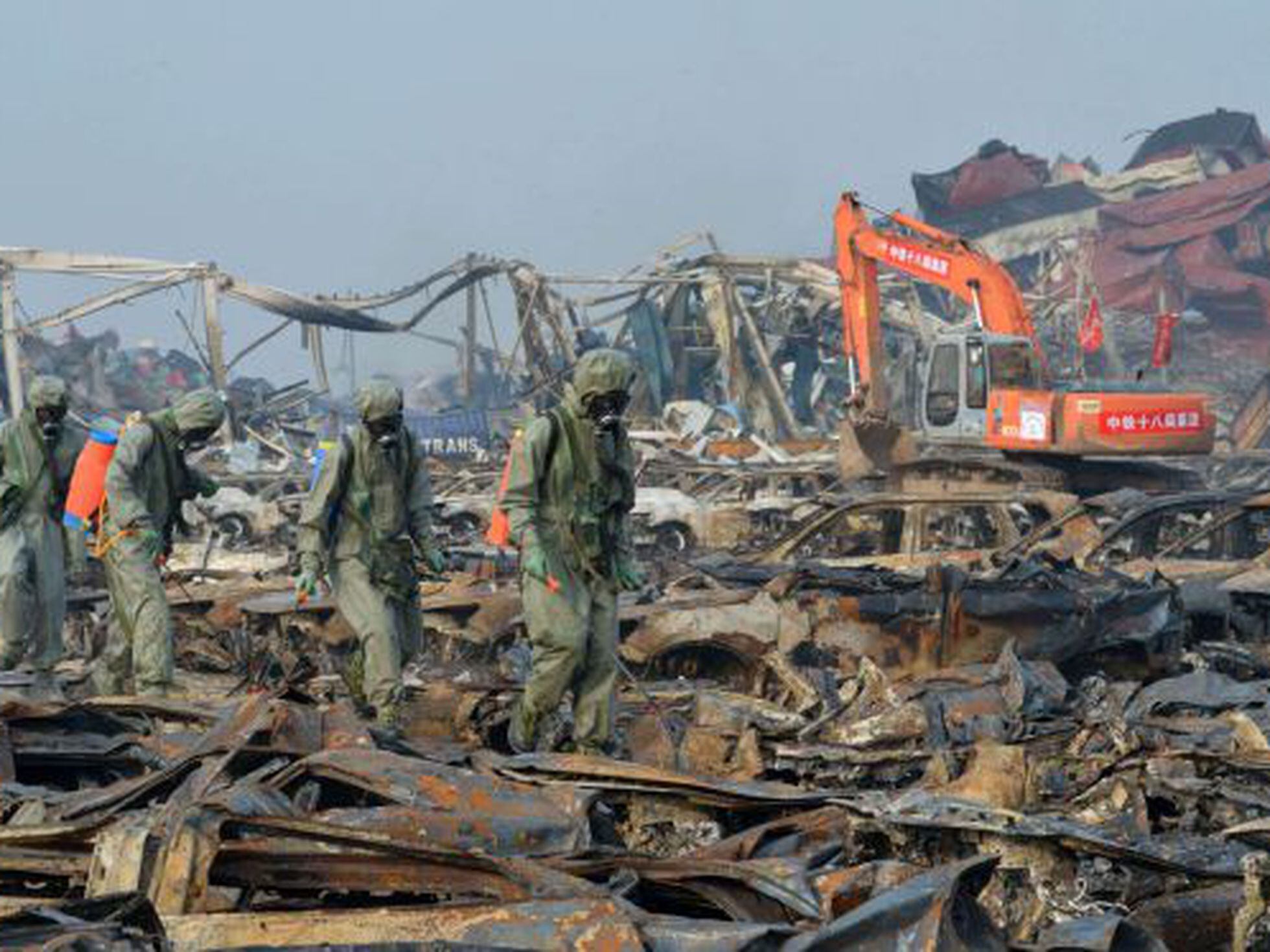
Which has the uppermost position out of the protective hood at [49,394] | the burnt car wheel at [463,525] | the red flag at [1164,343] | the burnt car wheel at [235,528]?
the protective hood at [49,394]

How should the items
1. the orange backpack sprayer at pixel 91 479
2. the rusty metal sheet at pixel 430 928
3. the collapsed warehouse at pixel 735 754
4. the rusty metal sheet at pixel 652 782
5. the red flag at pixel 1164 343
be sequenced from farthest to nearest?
the red flag at pixel 1164 343 → the orange backpack sprayer at pixel 91 479 → the rusty metal sheet at pixel 652 782 → the collapsed warehouse at pixel 735 754 → the rusty metal sheet at pixel 430 928

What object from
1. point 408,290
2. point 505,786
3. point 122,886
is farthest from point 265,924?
point 408,290

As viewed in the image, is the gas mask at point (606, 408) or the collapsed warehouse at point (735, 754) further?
the gas mask at point (606, 408)

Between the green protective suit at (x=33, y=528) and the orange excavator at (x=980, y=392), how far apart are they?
1103cm

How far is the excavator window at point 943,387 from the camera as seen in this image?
64.0 feet

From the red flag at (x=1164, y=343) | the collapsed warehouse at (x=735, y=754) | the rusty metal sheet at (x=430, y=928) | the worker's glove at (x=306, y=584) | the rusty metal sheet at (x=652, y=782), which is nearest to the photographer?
the rusty metal sheet at (x=430, y=928)

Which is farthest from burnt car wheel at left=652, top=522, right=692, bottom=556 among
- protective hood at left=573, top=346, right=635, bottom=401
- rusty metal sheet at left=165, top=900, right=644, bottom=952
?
rusty metal sheet at left=165, top=900, right=644, bottom=952

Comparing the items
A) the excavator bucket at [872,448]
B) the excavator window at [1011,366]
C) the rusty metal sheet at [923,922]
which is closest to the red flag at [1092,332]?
the excavator window at [1011,366]

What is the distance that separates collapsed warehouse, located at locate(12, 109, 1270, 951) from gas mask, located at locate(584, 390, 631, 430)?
1.38 m

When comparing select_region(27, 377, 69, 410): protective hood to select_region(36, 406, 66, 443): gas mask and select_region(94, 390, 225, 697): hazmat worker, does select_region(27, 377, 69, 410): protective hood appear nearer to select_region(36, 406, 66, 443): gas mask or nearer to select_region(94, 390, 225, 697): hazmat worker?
select_region(36, 406, 66, 443): gas mask

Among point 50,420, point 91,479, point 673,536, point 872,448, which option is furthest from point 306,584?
point 872,448

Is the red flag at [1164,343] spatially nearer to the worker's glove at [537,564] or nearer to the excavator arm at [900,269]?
the excavator arm at [900,269]

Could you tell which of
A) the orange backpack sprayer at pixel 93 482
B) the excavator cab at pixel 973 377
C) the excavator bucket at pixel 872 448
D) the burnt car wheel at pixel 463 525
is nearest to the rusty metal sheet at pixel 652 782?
the orange backpack sprayer at pixel 93 482

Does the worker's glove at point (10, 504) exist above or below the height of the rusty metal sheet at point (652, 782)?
above
